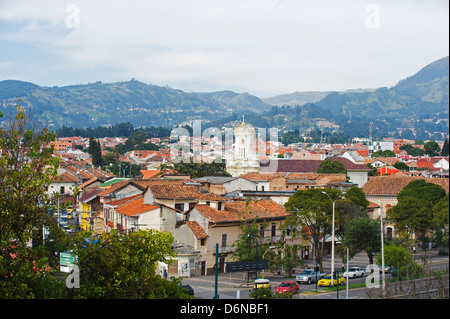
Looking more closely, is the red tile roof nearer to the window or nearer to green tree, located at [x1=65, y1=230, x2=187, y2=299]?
the window

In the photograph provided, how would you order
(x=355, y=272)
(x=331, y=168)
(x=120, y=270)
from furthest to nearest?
(x=331, y=168) < (x=355, y=272) < (x=120, y=270)

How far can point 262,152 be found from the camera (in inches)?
2854

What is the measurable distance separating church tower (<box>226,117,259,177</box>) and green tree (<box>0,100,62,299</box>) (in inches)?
1817

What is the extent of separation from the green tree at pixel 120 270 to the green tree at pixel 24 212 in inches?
22.6

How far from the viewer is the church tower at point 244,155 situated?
57406mm

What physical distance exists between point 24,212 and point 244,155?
48496mm

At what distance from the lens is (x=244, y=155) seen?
58344 millimetres

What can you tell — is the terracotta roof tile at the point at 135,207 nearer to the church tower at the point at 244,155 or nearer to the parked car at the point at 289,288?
the parked car at the point at 289,288

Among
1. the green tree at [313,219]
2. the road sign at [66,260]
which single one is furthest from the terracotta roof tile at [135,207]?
the road sign at [66,260]

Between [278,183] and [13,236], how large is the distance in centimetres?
3056

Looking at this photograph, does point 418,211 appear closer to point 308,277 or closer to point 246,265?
point 308,277

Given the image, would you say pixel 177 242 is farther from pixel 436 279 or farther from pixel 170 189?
pixel 436 279

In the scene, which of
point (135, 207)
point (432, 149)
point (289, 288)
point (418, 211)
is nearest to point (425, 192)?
point (418, 211)
